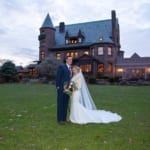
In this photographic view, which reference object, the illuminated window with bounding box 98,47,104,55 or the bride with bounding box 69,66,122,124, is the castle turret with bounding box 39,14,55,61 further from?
the bride with bounding box 69,66,122,124

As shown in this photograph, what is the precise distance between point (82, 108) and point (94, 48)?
47.5 m

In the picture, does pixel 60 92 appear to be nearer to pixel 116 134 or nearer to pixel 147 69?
pixel 116 134

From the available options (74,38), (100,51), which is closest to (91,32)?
(74,38)

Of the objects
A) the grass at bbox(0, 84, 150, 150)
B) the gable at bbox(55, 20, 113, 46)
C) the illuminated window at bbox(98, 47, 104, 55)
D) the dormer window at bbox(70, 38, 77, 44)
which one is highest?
the gable at bbox(55, 20, 113, 46)

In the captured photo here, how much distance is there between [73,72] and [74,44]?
51.0 meters

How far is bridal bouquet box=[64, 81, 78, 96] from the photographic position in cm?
952

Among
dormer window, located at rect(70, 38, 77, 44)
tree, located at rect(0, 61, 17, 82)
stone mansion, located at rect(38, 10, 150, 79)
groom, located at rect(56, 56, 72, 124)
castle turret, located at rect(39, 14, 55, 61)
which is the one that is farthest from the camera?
castle turret, located at rect(39, 14, 55, 61)

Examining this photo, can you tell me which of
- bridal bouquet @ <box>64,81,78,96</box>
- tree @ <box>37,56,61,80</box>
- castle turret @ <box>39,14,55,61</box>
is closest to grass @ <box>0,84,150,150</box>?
bridal bouquet @ <box>64,81,78,96</box>

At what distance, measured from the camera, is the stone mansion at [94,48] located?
181 ft

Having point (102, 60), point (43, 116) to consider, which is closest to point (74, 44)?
point (102, 60)

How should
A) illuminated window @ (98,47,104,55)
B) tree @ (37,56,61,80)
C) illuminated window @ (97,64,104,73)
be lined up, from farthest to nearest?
illuminated window @ (97,64,104,73) < illuminated window @ (98,47,104,55) < tree @ (37,56,61,80)

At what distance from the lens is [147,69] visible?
2136 inches

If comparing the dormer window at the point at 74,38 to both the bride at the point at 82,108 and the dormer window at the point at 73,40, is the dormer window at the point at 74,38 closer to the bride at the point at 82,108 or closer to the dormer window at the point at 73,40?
the dormer window at the point at 73,40

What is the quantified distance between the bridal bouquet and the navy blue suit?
0.10 m
